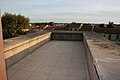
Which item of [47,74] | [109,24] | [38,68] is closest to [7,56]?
[38,68]

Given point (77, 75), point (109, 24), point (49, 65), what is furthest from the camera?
point (109, 24)

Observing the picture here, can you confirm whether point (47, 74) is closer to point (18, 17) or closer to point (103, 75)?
point (103, 75)

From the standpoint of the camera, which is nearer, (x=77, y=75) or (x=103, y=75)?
(x=103, y=75)

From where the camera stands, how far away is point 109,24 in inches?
2064

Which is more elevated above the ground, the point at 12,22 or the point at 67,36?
the point at 12,22

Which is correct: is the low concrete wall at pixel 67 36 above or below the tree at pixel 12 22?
below

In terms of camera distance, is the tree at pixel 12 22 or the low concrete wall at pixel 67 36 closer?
the low concrete wall at pixel 67 36

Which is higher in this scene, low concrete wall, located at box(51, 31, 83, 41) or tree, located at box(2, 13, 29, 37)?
tree, located at box(2, 13, 29, 37)

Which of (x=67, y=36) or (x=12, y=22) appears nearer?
(x=67, y=36)

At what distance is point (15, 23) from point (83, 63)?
85.1 ft

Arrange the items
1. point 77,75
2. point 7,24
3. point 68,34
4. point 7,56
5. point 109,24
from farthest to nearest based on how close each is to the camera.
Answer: point 109,24, point 7,24, point 68,34, point 7,56, point 77,75

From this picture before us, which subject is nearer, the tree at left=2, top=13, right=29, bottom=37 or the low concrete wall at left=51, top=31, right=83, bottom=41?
the low concrete wall at left=51, top=31, right=83, bottom=41

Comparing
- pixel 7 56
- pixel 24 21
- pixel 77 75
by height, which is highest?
pixel 24 21

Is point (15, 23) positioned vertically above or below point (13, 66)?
above
